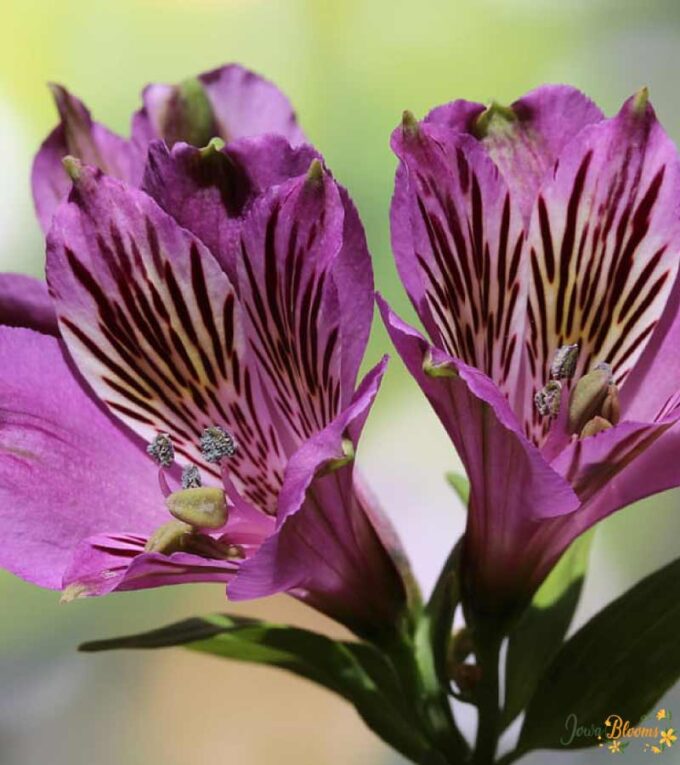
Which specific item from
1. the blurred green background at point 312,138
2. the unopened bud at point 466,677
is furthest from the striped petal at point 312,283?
the blurred green background at point 312,138

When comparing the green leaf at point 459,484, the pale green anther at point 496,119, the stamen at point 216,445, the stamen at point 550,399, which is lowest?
the green leaf at point 459,484

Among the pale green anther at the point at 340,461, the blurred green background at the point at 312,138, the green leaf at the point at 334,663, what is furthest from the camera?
the blurred green background at the point at 312,138

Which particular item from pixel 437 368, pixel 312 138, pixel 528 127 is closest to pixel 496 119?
pixel 528 127

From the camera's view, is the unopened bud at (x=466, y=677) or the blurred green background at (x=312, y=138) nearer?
the unopened bud at (x=466, y=677)

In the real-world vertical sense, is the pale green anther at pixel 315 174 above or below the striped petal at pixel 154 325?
above

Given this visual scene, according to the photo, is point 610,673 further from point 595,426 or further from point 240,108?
point 240,108

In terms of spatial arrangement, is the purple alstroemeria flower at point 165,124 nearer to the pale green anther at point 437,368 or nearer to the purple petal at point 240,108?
the purple petal at point 240,108

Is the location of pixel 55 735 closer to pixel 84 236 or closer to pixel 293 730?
pixel 293 730
